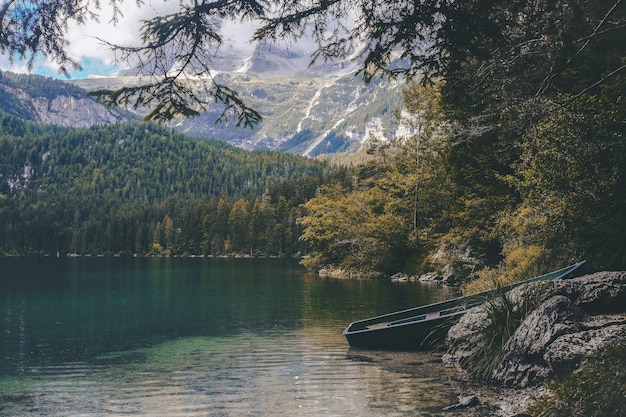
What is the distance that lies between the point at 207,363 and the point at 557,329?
9.68 m

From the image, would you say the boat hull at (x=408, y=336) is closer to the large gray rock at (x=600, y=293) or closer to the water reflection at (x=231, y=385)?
the water reflection at (x=231, y=385)

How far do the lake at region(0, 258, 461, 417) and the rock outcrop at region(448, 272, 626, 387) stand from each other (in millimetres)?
1320

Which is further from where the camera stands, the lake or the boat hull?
the boat hull

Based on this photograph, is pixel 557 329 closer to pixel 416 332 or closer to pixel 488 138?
pixel 416 332

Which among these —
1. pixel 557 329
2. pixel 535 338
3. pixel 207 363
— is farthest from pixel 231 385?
pixel 557 329

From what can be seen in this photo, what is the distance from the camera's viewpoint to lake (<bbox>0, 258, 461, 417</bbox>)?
12.2m

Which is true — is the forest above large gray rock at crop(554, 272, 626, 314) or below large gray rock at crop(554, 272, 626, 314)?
above

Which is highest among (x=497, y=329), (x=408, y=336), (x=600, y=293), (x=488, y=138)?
(x=488, y=138)

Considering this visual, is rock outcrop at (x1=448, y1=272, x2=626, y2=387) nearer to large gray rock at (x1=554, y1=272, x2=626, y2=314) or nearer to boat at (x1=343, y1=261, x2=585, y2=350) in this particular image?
large gray rock at (x1=554, y1=272, x2=626, y2=314)

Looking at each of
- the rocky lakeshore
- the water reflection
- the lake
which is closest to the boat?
the lake

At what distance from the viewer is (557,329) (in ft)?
39.6

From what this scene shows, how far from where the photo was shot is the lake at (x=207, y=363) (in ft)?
40.1

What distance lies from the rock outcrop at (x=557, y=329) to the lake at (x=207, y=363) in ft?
4.33

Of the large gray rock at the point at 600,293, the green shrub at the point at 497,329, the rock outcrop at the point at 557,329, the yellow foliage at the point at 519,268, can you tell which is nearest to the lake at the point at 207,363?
the green shrub at the point at 497,329
